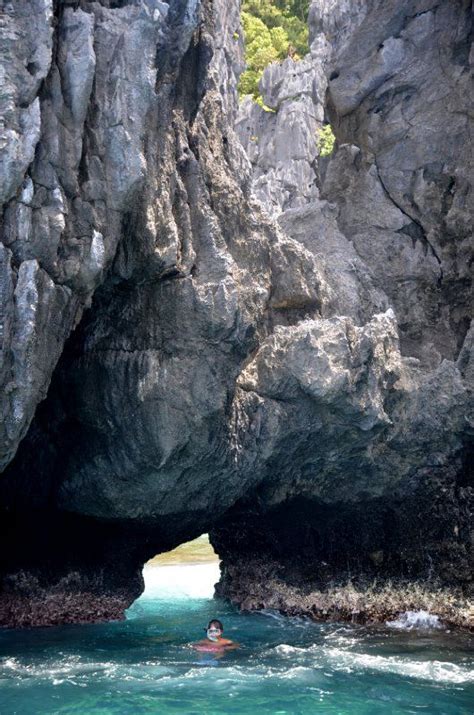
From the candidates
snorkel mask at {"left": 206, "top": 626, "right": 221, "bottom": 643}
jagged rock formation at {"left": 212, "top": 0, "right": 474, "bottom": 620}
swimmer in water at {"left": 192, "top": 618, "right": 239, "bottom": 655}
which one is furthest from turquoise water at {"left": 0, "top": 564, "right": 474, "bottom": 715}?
jagged rock formation at {"left": 212, "top": 0, "right": 474, "bottom": 620}

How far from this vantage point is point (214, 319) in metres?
14.0

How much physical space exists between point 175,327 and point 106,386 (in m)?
1.62

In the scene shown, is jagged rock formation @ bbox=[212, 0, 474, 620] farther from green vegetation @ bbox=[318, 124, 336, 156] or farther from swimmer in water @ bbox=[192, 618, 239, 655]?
green vegetation @ bbox=[318, 124, 336, 156]

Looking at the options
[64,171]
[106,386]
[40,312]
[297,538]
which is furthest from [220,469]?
[64,171]

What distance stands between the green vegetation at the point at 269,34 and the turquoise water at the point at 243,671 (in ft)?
143

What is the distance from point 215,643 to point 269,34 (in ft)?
175

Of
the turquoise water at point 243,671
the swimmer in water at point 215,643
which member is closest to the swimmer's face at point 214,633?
the swimmer in water at point 215,643

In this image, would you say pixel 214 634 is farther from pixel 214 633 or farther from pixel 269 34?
pixel 269 34

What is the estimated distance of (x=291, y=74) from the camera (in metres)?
51.0

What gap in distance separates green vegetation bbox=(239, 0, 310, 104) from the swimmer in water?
44.4 metres

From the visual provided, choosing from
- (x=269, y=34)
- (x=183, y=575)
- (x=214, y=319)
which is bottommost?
(x=183, y=575)

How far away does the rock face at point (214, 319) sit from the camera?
11.5 meters

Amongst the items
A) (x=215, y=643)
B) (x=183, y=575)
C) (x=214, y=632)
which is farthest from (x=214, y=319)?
(x=183, y=575)

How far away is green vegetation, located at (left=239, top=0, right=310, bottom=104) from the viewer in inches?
2237
